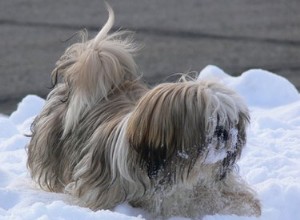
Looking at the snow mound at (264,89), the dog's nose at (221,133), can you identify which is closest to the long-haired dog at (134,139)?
the dog's nose at (221,133)

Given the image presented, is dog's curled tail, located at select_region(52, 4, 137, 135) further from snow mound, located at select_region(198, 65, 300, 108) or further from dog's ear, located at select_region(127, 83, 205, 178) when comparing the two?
snow mound, located at select_region(198, 65, 300, 108)

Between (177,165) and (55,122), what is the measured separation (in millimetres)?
1033

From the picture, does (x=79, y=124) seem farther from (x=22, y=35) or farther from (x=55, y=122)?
(x=22, y=35)

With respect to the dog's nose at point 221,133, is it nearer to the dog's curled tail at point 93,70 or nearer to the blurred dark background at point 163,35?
the dog's curled tail at point 93,70

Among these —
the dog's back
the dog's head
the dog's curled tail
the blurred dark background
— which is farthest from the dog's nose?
the blurred dark background

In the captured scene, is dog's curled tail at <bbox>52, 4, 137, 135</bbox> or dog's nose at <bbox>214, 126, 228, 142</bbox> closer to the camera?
dog's nose at <bbox>214, 126, 228, 142</bbox>

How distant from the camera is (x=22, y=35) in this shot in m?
11.0

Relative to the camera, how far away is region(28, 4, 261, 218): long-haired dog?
12.3 ft

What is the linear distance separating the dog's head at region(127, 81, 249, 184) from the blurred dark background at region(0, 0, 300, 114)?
14.1ft

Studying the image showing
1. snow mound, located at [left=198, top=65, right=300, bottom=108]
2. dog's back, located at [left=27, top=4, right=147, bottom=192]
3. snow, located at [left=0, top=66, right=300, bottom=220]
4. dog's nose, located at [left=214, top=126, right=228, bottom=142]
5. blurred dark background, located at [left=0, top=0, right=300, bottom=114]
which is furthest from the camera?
blurred dark background, located at [left=0, top=0, right=300, bottom=114]

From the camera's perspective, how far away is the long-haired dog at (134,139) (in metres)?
3.76

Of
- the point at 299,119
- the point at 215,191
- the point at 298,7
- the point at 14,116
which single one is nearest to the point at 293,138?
the point at 299,119

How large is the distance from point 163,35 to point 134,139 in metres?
7.23

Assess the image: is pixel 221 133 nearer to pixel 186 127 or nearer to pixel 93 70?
pixel 186 127
